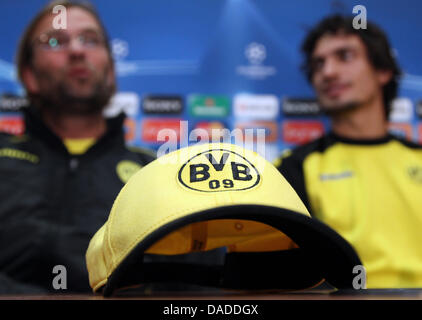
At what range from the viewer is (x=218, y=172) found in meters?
0.40

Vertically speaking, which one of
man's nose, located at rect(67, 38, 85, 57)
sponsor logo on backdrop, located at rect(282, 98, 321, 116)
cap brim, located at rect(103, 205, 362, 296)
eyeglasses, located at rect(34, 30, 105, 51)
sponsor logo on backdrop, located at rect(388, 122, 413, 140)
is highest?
eyeglasses, located at rect(34, 30, 105, 51)

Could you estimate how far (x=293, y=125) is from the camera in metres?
1.03

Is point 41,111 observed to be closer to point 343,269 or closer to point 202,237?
point 202,237

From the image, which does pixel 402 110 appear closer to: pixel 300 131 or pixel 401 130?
pixel 401 130

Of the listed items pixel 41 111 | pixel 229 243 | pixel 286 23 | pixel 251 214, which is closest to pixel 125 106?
pixel 41 111

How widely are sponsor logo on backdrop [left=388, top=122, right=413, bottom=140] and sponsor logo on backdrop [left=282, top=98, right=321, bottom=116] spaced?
0.18 meters

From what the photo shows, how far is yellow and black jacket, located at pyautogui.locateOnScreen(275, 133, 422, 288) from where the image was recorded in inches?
30.3

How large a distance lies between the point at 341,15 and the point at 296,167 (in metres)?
0.35

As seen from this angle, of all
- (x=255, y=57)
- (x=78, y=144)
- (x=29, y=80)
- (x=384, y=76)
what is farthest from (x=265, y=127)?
(x=29, y=80)

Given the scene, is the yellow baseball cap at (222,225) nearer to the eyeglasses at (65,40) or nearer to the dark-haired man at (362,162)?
the dark-haired man at (362,162)

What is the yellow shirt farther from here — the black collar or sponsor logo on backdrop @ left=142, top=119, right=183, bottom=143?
the black collar

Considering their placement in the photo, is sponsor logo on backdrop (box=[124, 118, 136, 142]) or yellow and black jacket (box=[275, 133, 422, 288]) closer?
yellow and black jacket (box=[275, 133, 422, 288])

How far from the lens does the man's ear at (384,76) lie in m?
0.93

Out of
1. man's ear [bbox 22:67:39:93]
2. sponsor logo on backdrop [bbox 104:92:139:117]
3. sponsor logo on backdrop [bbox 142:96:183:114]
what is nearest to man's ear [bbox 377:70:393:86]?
sponsor logo on backdrop [bbox 142:96:183:114]
